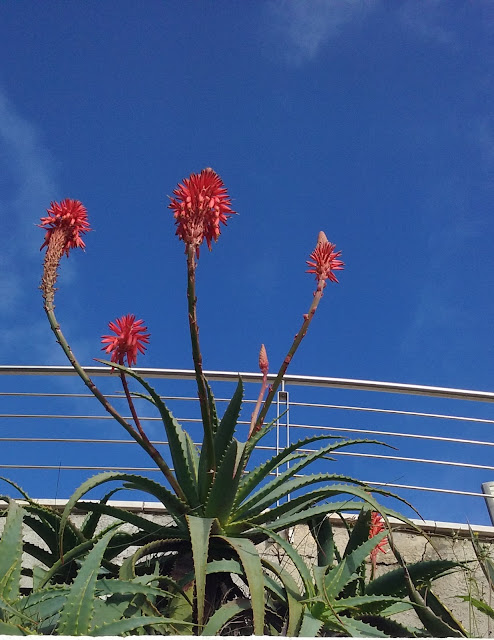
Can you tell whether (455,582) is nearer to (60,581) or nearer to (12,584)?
(60,581)

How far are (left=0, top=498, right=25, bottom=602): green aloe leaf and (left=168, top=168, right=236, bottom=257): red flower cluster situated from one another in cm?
108

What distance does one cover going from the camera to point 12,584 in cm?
206

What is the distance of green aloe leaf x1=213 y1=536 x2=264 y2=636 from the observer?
6.89 ft

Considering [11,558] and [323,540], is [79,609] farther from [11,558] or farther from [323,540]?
[323,540]

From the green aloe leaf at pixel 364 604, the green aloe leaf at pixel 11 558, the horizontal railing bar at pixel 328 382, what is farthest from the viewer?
the horizontal railing bar at pixel 328 382

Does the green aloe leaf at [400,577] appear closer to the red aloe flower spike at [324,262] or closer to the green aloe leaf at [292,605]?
the green aloe leaf at [292,605]

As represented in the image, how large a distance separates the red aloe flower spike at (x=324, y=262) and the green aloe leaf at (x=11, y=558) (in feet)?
4.84

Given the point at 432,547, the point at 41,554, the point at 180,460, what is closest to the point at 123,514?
the point at 180,460

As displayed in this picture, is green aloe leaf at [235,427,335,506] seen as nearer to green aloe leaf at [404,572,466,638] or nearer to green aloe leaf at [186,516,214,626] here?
green aloe leaf at [186,516,214,626]

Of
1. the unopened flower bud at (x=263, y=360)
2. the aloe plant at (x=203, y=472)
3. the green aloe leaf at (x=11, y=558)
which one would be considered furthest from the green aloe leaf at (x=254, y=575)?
the unopened flower bud at (x=263, y=360)

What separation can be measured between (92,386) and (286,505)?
0.89 metres

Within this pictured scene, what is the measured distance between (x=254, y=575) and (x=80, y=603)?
2.19 feet

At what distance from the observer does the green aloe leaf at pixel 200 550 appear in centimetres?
214

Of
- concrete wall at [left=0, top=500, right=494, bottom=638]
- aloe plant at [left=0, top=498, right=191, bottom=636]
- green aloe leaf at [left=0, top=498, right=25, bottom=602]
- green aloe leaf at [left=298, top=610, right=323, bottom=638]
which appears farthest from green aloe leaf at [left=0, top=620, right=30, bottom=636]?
concrete wall at [left=0, top=500, right=494, bottom=638]
